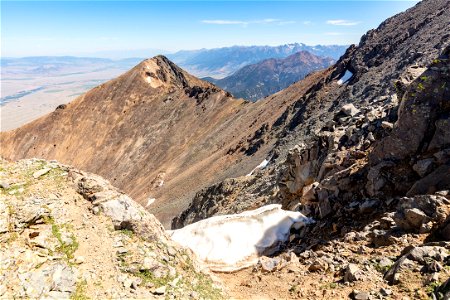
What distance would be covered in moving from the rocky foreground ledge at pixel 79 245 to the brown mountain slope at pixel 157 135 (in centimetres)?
4089

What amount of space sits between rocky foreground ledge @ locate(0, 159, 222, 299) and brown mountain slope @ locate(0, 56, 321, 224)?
40886 mm

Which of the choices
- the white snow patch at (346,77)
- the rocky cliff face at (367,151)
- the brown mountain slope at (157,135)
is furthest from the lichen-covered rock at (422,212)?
the white snow patch at (346,77)

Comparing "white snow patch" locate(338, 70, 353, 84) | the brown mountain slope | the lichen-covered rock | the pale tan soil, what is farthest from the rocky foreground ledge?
"white snow patch" locate(338, 70, 353, 84)

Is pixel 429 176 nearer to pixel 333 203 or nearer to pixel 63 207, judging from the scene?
pixel 333 203

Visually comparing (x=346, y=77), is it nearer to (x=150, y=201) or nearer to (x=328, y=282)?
(x=150, y=201)

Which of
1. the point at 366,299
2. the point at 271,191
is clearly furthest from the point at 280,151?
the point at 366,299

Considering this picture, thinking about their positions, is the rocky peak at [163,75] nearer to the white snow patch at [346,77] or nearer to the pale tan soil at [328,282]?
the white snow patch at [346,77]

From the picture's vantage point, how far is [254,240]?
61.5 ft

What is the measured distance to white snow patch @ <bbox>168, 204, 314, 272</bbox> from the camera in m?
17.8

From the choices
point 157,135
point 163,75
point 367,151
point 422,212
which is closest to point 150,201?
point 157,135

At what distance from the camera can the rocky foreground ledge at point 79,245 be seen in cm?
1017

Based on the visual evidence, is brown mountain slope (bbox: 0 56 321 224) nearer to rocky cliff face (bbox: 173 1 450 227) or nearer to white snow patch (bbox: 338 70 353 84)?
white snow patch (bbox: 338 70 353 84)

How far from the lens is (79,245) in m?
11.5

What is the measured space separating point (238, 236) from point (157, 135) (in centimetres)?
8391
